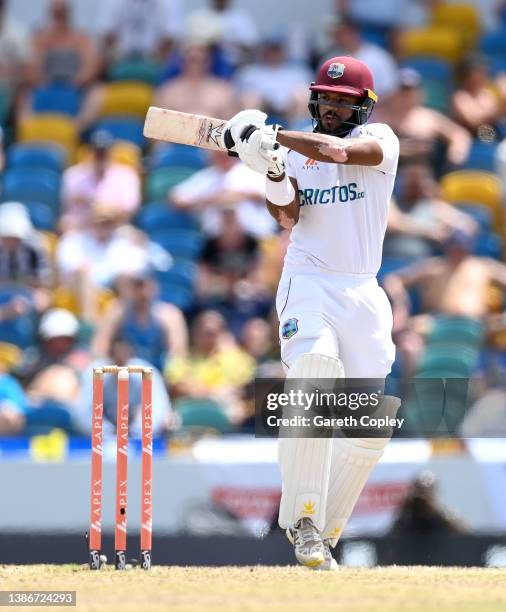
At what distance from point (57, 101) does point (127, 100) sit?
0.69m

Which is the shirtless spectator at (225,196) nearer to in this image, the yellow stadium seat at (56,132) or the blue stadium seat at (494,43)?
the yellow stadium seat at (56,132)

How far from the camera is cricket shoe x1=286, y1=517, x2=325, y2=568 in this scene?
597cm

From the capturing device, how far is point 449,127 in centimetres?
1158

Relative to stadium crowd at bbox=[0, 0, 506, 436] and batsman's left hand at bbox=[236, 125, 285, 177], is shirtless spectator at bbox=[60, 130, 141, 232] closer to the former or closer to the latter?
stadium crowd at bbox=[0, 0, 506, 436]

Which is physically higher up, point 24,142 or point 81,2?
point 81,2

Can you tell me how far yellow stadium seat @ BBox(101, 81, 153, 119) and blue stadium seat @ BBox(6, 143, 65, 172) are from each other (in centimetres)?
60

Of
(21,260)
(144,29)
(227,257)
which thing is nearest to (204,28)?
(144,29)

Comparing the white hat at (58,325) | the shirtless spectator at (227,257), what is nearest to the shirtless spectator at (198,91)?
the shirtless spectator at (227,257)

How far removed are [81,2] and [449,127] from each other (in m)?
4.28

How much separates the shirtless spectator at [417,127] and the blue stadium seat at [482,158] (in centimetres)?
6

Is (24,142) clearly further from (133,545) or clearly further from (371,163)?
(371,163)

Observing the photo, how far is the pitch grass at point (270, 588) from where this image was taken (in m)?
5.01

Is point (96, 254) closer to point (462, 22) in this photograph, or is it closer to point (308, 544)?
point (462, 22)

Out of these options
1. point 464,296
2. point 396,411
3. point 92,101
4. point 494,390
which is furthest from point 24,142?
point 396,411
